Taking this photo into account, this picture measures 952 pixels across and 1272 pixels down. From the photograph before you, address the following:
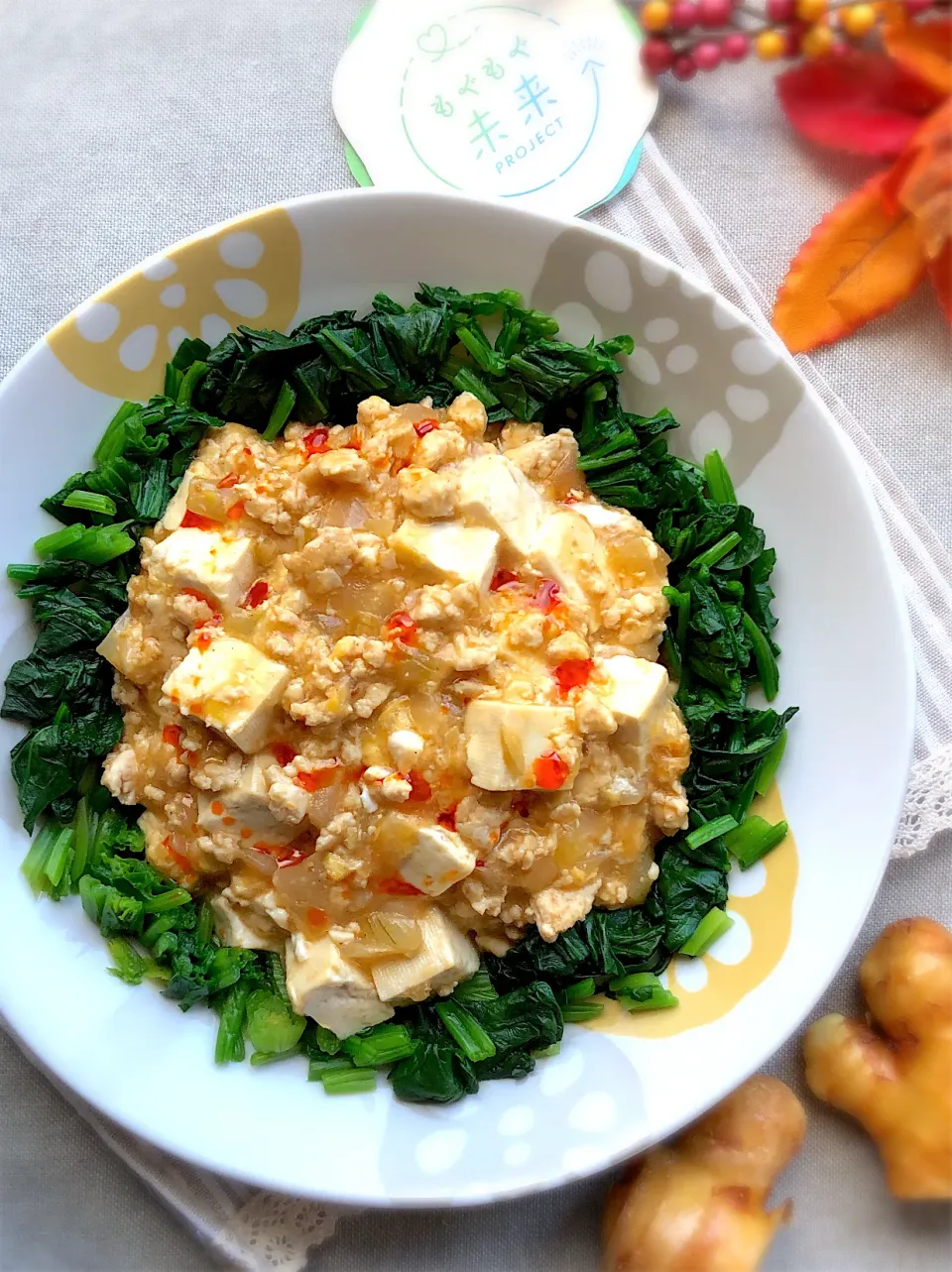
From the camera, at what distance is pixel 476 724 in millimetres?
2346

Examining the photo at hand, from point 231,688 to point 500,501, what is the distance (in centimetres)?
82

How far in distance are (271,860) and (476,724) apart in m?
0.68

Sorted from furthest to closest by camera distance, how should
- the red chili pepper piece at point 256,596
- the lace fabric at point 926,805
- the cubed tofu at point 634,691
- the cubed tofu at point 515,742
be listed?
the lace fabric at point 926,805
the red chili pepper piece at point 256,596
the cubed tofu at point 634,691
the cubed tofu at point 515,742

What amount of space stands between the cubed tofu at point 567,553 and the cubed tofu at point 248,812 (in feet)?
2.87

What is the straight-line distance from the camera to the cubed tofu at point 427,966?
245 cm

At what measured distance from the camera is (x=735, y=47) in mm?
3150

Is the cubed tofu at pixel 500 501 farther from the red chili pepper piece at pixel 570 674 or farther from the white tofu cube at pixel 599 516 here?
the red chili pepper piece at pixel 570 674

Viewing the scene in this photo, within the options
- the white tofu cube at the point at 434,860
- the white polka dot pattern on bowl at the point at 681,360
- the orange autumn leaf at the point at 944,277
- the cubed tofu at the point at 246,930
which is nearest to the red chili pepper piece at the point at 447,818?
the white tofu cube at the point at 434,860

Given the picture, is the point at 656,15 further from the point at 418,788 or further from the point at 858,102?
the point at 418,788

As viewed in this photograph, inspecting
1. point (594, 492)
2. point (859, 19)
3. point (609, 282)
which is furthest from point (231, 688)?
point (859, 19)

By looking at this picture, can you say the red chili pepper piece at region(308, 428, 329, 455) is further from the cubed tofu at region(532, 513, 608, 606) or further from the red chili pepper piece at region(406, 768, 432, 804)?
the red chili pepper piece at region(406, 768, 432, 804)

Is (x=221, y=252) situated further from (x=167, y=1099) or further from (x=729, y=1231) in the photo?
(x=729, y=1231)

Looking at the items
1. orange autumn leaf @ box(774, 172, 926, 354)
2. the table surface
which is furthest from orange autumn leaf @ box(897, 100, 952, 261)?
the table surface

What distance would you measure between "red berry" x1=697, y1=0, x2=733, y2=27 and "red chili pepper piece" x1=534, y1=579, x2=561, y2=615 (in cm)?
208
